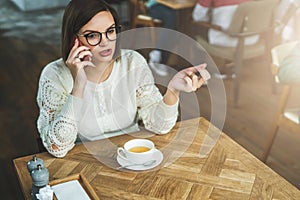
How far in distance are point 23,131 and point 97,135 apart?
160 centimetres

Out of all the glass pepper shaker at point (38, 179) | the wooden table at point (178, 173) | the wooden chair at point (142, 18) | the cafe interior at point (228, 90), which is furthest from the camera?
the wooden chair at point (142, 18)

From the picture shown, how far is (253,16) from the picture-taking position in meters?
3.34

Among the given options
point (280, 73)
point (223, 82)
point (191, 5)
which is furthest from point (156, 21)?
point (280, 73)

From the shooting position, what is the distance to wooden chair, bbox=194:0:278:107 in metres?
3.29

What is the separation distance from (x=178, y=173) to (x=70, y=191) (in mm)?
357

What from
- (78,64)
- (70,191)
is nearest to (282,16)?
(78,64)

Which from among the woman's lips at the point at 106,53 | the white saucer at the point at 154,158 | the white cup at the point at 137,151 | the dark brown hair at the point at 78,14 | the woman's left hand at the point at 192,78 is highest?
the dark brown hair at the point at 78,14

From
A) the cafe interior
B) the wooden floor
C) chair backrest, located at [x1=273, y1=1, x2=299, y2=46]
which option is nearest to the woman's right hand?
the cafe interior

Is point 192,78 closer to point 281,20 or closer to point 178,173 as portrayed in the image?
point 178,173

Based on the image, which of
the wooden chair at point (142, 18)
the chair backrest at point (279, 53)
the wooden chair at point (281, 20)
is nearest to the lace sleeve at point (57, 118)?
the chair backrest at point (279, 53)

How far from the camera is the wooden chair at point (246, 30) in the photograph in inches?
130

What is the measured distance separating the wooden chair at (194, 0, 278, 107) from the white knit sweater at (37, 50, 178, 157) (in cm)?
163

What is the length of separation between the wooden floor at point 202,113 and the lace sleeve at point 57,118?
1026 mm

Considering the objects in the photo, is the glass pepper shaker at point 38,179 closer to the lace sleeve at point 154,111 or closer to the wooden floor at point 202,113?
the lace sleeve at point 154,111
